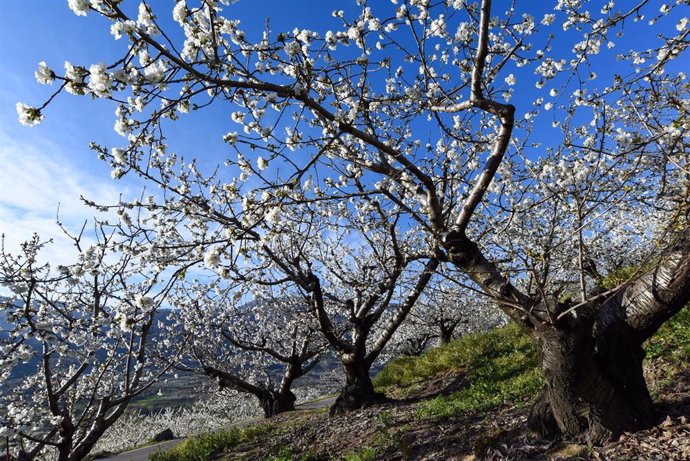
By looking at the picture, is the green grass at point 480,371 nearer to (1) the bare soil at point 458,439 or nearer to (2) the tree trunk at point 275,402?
(1) the bare soil at point 458,439

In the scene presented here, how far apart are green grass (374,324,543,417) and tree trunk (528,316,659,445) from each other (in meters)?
2.60

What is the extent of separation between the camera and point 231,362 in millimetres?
18188

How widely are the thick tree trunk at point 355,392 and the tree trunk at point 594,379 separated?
5.74 meters

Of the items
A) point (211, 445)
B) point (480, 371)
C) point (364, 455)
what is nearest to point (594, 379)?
point (364, 455)

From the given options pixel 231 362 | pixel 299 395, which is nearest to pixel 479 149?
pixel 231 362

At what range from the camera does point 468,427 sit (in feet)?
18.0

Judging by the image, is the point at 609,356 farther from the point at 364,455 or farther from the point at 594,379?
the point at 364,455

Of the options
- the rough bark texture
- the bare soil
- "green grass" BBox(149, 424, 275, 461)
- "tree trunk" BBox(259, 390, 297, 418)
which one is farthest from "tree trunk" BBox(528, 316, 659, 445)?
"tree trunk" BBox(259, 390, 297, 418)

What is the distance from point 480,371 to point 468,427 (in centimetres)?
529

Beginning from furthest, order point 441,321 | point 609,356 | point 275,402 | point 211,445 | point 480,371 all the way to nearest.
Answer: point 441,321, point 275,402, point 480,371, point 211,445, point 609,356

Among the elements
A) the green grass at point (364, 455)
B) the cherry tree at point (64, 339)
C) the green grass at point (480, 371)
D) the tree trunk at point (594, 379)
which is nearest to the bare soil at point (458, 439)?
the green grass at point (364, 455)

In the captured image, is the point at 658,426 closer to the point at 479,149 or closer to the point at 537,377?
the point at 537,377

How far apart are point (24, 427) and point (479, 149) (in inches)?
330

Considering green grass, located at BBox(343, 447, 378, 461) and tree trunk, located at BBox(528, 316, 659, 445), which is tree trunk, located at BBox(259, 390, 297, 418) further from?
tree trunk, located at BBox(528, 316, 659, 445)
